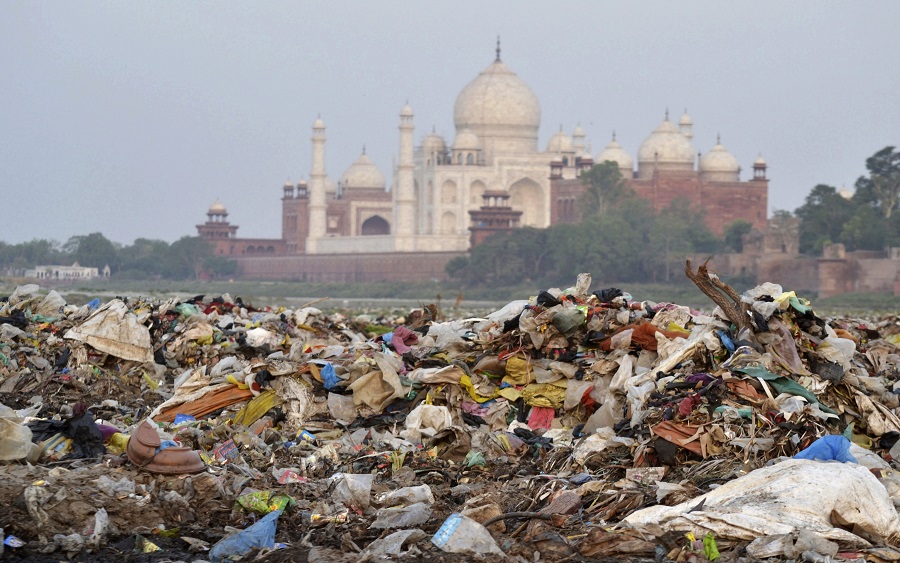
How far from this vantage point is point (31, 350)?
10.8m

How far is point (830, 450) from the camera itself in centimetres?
657

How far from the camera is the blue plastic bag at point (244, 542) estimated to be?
235 inches

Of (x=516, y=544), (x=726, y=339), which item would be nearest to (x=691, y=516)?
(x=516, y=544)

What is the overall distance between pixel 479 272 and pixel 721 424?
1679 inches

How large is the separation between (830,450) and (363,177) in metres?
60.8

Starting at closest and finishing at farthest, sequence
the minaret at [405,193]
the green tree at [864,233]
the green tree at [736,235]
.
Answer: the green tree at [864,233]
the green tree at [736,235]
the minaret at [405,193]

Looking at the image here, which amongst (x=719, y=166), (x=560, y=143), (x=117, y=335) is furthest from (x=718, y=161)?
(x=117, y=335)

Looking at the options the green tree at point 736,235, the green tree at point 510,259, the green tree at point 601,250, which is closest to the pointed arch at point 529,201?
the green tree at point 510,259

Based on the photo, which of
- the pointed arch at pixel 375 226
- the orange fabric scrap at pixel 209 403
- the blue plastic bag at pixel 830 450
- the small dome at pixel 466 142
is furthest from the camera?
the pointed arch at pixel 375 226

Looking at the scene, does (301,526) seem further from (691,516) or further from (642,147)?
(642,147)

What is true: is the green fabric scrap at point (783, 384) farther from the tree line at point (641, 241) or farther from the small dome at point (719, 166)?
the small dome at point (719, 166)

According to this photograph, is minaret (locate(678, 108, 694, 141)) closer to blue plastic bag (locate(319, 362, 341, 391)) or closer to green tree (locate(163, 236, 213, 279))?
green tree (locate(163, 236, 213, 279))

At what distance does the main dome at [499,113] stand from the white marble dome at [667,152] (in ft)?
15.4

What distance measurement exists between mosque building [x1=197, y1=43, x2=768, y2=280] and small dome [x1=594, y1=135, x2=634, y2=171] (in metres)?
0.05
